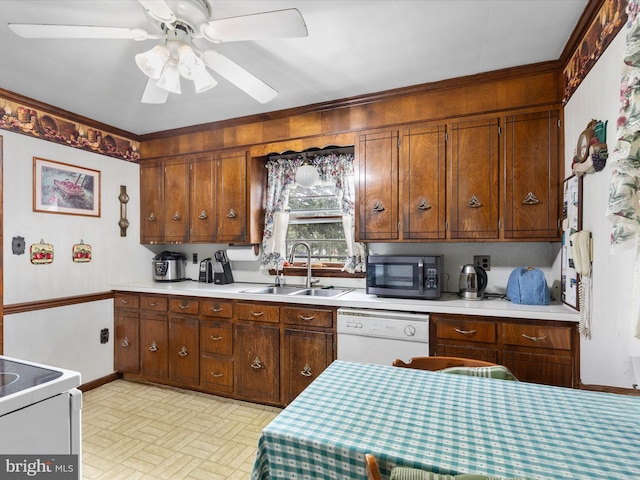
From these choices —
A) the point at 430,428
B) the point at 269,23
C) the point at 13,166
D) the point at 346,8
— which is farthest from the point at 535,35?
the point at 13,166

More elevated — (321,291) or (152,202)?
(152,202)

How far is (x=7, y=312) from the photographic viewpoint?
8.56 feet

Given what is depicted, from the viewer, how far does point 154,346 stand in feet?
10.7

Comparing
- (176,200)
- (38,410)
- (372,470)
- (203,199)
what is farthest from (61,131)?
(372,470)

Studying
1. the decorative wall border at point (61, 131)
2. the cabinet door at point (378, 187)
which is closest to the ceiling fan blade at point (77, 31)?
the decorative wall border at point (61, 131)

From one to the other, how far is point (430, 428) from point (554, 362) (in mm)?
1606

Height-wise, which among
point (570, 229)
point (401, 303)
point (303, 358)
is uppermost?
point (570, 229)

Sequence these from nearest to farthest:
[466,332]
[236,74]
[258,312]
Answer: [236,74], [466,332], [258,312]

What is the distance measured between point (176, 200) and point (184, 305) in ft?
3.78

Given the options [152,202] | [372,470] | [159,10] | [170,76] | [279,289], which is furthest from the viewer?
[152,202]

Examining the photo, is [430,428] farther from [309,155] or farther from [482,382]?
[309,155]

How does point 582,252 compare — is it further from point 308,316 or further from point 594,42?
point 308,316

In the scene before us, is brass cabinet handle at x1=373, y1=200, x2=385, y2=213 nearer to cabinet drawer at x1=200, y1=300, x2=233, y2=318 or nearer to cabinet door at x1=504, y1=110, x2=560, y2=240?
cabinet door at x1=504, y1=110, x2=560, y2=240

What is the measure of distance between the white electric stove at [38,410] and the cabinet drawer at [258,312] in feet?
5.30
